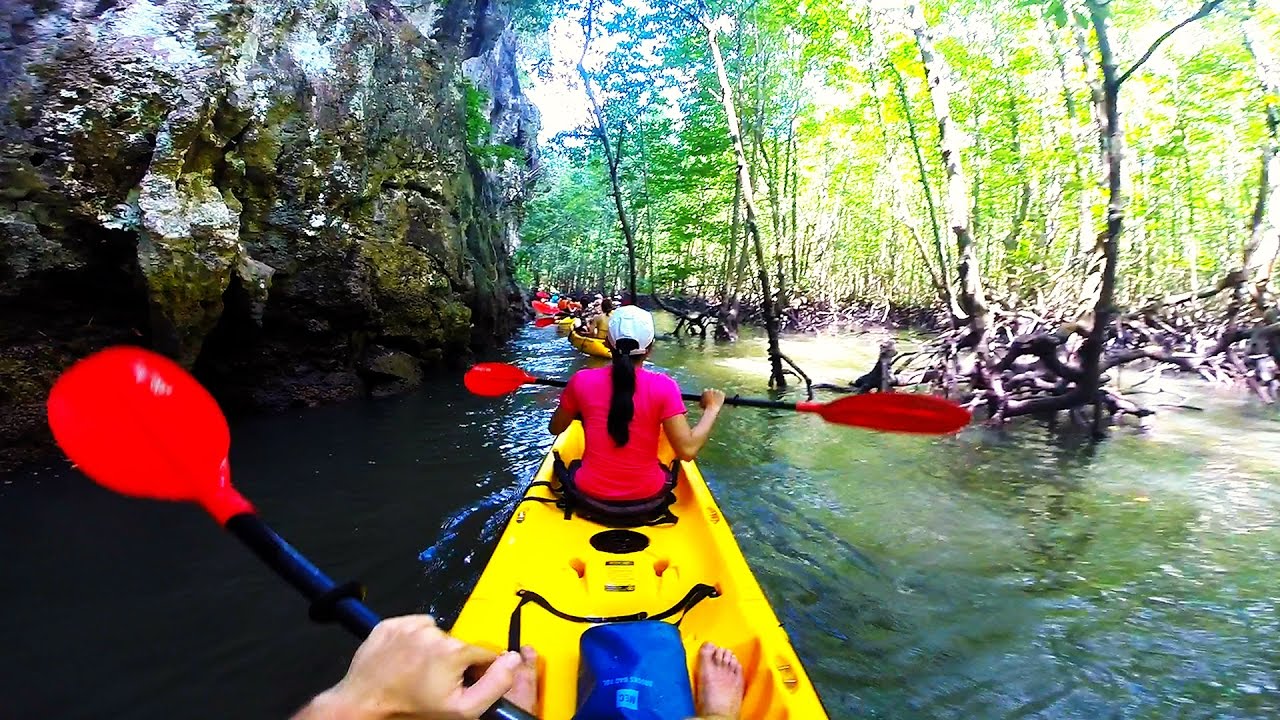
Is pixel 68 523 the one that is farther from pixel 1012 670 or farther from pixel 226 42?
pixel 1012 670

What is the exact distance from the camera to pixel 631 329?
357cm

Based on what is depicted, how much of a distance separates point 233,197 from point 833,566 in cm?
690

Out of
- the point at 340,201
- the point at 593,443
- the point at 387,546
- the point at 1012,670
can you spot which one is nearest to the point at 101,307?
the point at 340,201

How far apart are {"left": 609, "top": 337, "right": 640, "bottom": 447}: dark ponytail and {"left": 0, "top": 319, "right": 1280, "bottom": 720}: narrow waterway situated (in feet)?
4.86

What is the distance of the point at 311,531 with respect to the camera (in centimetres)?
498

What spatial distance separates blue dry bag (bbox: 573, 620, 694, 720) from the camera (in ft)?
6.31

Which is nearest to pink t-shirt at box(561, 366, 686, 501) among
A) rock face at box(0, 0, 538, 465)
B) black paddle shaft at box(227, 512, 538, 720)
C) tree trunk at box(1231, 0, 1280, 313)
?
black paddle shaft at box(227, 512, 538, 720)

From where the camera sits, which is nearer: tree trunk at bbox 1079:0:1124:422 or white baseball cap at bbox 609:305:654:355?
white baseball cap at bbox 609:305:654:355

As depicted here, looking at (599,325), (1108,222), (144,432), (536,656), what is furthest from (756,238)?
(144,432)

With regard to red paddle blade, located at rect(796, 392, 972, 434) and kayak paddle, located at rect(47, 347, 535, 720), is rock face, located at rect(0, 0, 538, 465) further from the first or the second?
red paddle blade, located at rect(796, 392, 972, 434)

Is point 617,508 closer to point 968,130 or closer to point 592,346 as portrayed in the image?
point 592,346

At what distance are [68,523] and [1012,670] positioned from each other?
243 inches

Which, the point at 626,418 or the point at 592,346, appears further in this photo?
the point at 592,346

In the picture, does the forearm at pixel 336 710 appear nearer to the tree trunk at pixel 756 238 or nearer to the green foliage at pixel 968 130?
the green foliage at pixel 968 130
